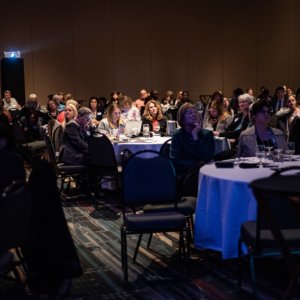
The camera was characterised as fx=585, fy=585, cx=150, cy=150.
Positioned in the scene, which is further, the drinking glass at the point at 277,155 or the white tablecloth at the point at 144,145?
the white tablecloth at the point at 144,145

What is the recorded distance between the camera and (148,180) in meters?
4.55

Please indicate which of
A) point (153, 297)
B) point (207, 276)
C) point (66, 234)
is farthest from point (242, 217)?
point (66, 234)

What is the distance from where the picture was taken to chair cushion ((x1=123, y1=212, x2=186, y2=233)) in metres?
4.13

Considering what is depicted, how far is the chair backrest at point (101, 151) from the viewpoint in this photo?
6.82 meters

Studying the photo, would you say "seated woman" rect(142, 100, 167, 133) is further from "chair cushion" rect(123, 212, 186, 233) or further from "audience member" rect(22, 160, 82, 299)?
"audience member" rect(22, 160, 82, 299)

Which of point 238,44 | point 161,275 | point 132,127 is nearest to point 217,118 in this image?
point 132,127

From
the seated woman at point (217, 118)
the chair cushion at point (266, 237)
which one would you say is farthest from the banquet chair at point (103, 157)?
the chair cushion at point (266, 237)

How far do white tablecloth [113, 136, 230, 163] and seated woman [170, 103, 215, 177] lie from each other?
151cm

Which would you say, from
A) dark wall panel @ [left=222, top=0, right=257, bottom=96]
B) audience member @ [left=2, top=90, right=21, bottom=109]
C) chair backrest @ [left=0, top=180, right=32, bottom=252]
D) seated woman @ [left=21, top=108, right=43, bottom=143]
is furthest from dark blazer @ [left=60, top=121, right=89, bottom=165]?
dark wall panel @ [left=222, top=0, right=257, bottom=96]

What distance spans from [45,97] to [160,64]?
382 cm

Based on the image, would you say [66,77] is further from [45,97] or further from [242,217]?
[242,217]

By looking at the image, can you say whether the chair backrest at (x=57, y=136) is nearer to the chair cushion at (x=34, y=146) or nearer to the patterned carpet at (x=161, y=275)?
the chair cushion at (x=34, y=146)

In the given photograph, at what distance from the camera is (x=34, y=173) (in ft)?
11.9

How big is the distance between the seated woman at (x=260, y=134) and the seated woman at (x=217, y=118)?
8.71ft
